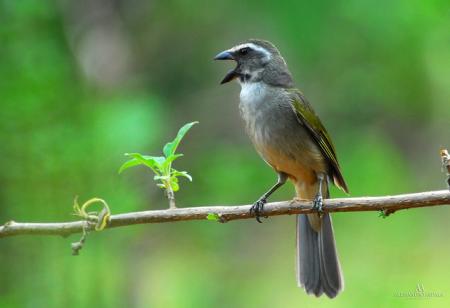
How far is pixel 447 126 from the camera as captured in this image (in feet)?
26.0

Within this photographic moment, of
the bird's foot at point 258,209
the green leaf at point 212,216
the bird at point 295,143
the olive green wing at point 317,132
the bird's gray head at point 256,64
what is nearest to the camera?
the green leaf at point 212,216

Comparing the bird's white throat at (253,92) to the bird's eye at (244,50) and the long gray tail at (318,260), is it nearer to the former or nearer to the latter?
the bird's eye at (244,50)

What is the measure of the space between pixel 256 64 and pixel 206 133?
2.70 metres

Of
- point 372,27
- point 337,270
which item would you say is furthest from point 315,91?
point 337,270

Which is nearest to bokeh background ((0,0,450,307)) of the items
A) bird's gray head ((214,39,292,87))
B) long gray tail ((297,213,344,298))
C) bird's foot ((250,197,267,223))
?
long gray tail ((297,213,344,298))

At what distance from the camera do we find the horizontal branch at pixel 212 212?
10.8 ft

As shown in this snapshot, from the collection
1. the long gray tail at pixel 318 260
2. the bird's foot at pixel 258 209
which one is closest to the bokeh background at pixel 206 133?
the long gray tail at pixel 318 260

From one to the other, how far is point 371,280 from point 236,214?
3.11 meters

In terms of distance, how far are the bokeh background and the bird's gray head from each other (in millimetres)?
1165

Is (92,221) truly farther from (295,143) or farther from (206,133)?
(206,133)

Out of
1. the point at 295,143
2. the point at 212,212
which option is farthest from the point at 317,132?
the point at 212,212

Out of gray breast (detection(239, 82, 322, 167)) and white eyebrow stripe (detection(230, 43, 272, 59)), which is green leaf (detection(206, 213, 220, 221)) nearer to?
gray breast (detection(239, 82, 322, 167))

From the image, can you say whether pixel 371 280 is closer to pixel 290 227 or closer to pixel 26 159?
pixel 290 227

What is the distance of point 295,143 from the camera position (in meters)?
5.24
